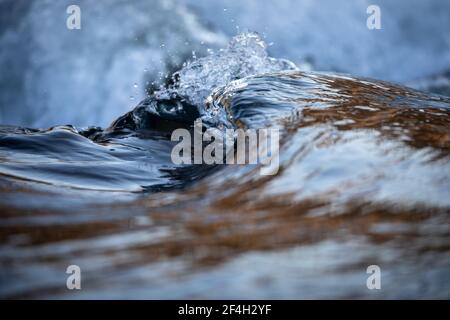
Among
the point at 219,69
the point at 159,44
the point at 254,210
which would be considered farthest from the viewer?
the point at 159,44

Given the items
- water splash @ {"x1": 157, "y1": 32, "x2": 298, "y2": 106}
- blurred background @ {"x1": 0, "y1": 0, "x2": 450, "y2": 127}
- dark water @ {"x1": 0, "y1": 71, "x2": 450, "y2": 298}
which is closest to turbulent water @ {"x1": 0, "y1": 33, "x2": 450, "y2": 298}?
dark water @ {"x1": 0, "y1": 71, "x2": 450, "y2": 298}

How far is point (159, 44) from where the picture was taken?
278 inches

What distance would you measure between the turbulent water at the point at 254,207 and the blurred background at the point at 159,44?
3825 millimetres

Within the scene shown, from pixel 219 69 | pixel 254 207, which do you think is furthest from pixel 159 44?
pixel 254 207

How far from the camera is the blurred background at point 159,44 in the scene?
22.4ft

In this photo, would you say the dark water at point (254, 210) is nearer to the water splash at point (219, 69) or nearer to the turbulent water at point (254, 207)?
the turbulent water at point (254, 207)

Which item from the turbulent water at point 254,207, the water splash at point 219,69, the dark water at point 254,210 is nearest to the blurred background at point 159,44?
the water splash at point 219,69

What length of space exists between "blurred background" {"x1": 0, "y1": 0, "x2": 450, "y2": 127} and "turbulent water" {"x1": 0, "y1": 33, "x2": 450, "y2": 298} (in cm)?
383

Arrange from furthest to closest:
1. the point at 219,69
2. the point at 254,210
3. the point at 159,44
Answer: the point at 159,44, the point at 219,69, the point at 254,210

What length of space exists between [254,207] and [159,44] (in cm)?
551

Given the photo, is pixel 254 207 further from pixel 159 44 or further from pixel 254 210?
pixel 159 44

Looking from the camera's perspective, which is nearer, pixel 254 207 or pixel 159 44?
pixel 254 207

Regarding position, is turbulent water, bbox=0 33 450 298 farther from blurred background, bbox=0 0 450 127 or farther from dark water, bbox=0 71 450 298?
blurred background, bbox=0 0 450 127
